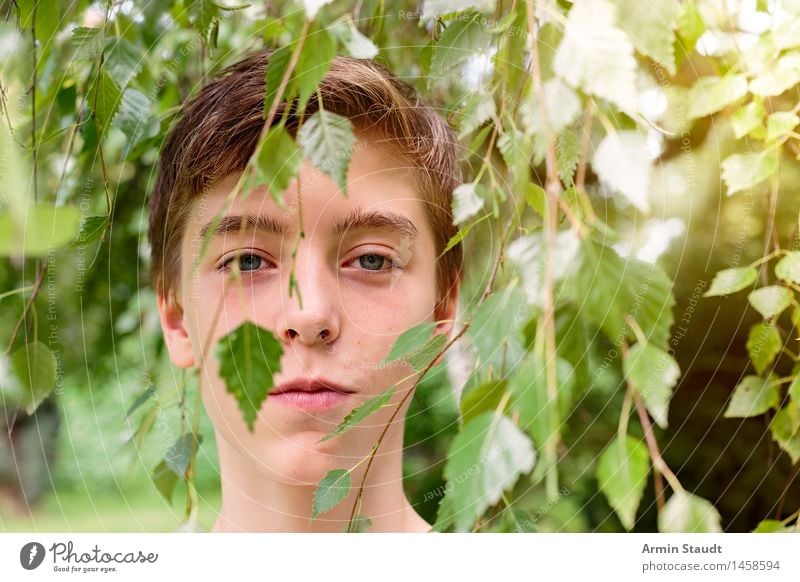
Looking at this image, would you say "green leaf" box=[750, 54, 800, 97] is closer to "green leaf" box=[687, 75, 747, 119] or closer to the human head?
"green leaf" box=[687, 75, 747, 119]

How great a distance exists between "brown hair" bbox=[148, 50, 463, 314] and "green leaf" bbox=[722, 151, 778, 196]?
19 centimetres

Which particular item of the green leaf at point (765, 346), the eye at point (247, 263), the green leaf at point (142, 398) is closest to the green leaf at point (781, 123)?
the green leaf at point (765, 346)

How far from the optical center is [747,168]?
49 centimetres

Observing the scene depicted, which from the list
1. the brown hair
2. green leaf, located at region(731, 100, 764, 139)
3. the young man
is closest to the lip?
the young man

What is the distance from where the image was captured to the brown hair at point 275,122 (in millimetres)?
464

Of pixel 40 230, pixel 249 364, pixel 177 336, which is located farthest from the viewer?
pixel 177 336

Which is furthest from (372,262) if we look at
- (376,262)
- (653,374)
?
(653,374)

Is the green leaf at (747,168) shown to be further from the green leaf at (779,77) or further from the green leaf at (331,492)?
the green leaf at (331,492)

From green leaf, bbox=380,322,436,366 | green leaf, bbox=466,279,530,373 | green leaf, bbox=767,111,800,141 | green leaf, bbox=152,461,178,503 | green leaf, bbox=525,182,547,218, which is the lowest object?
green leaf, bbox=152,461,178,503

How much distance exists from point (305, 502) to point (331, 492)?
0.12m

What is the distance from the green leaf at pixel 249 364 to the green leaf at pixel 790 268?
35 cm

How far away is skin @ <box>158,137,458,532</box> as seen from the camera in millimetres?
458

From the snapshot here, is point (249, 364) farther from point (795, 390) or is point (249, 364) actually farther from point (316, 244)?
point (795, 390)

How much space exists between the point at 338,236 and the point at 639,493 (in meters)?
0.24
